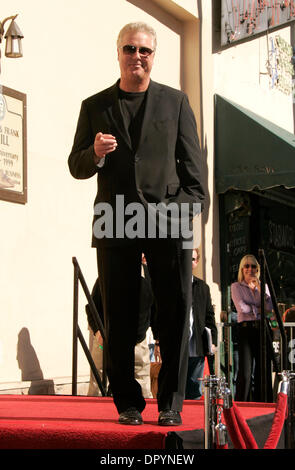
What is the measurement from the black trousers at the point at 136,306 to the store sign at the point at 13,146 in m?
4.39

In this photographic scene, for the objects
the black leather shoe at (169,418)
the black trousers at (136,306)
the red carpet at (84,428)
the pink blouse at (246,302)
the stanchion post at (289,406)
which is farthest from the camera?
the pink blouse at (246,302)

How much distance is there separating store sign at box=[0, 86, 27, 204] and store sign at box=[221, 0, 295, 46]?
5179 mm

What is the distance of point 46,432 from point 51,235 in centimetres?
533

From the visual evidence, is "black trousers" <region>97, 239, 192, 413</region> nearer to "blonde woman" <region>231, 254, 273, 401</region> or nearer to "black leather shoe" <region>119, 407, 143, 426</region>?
"black leather shoe" <region>119, 407, 143, 426</region>

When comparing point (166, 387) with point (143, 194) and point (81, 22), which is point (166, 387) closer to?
point (143, 194)

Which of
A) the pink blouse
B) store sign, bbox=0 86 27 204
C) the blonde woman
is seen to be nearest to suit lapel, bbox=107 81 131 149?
store sign, bbox=0 86 27 204

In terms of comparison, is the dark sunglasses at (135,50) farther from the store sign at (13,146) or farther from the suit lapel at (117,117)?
the store sign at (13,146)

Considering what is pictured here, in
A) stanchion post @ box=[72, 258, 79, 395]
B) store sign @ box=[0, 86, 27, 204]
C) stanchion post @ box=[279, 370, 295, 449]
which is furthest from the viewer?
store sign @ box=[0, 86, 27, 204]

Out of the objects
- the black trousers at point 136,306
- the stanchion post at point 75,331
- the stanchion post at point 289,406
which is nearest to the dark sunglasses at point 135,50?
the black trousers at point 136,306

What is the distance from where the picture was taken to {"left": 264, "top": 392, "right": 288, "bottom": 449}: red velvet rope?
138 inches

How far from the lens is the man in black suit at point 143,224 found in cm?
425

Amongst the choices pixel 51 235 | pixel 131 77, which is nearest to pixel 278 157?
pixel 51 235

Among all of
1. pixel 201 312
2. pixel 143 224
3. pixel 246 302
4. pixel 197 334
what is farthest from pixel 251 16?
pixel 143 224
